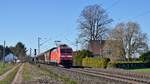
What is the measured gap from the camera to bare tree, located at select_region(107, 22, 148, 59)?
10600 centimetres

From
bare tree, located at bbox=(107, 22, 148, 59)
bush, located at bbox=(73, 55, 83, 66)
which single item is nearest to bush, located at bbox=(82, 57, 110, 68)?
bush, located at bbox=(73, 55, 83, 66)

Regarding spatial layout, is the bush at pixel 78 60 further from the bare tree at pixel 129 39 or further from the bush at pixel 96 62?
the bare tree at pixel 129 39

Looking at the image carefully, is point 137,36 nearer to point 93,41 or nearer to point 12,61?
point 93,41

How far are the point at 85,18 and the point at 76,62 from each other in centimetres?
1027

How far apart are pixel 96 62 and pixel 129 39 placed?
3533 centimetres

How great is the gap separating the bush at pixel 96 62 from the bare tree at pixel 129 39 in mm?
22023

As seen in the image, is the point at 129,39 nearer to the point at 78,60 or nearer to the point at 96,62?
the point at 78,60

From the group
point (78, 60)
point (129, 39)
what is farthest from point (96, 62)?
point (129, 39)

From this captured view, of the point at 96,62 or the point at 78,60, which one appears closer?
the point at 96,62

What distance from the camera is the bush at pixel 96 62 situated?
225ft

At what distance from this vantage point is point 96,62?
7362 centimetres

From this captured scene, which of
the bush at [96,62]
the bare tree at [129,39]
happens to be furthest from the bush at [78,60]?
the bare tree at [129,39]

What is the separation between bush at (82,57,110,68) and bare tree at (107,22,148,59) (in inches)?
867

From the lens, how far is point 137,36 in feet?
353
